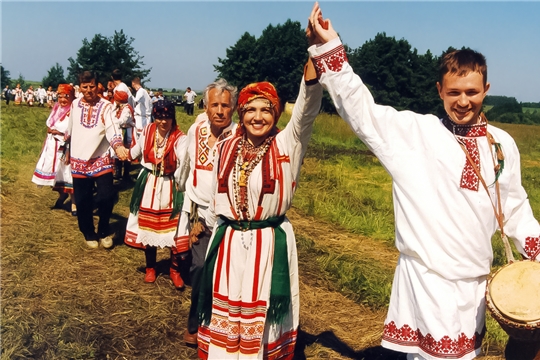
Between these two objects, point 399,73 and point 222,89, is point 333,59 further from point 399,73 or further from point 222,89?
point 399,73

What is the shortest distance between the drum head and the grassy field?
1852 mm

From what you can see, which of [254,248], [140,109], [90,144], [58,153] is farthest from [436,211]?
[140,109]

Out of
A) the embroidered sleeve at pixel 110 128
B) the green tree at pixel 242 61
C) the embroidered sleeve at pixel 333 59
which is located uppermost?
the green tree at pixel 242 61

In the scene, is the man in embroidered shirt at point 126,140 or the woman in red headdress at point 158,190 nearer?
the woman in red headdress at point 158,190

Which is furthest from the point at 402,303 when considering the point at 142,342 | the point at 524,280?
the point at 142,342

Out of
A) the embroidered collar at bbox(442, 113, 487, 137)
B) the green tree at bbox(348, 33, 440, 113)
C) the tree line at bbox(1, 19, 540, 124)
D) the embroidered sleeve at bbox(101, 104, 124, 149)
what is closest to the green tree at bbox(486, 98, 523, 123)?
the tree line at bbox(1, 19, 540, 124)

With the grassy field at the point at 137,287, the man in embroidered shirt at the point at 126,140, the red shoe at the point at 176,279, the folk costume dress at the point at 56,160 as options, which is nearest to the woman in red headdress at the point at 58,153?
the folk costume dress at the point at 56,160

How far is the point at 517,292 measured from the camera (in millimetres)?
2676

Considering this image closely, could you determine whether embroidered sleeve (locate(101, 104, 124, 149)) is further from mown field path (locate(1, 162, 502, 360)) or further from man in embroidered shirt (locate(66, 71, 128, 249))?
mown field path (locate(1, 162, 502, 360))

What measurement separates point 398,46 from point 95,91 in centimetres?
4629

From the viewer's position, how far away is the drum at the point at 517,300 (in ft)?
8.59

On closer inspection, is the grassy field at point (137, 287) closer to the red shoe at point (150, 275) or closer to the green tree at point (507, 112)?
the red shoe at point (150, 275)

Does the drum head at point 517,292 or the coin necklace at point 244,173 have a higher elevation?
the coin necklace at point 244,173

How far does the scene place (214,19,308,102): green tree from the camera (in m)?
54.0
